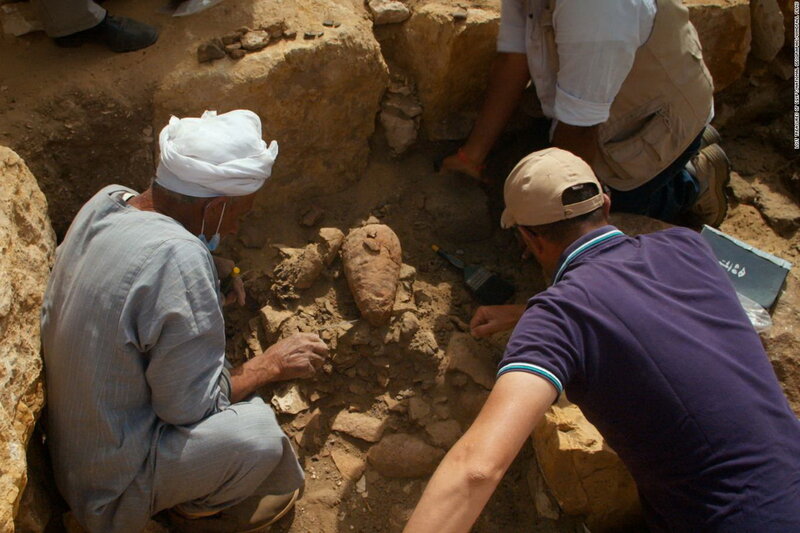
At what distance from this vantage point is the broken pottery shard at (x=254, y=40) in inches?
122

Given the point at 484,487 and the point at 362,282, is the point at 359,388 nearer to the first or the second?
the point at 362,282

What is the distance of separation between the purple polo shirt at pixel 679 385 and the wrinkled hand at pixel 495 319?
851mm

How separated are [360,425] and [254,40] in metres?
1.86

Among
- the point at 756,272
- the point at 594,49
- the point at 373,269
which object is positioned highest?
the point at 594,49

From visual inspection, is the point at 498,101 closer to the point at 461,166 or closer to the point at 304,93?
the point at 461,166

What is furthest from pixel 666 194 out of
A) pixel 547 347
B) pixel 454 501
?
pixel 454 501

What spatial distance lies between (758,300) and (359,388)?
1854 millimetres

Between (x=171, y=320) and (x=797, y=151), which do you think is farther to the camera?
(x=797, y=151)

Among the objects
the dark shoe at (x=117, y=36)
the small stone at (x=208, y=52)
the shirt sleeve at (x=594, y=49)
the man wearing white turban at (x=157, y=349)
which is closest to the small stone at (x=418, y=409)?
the man wearing white turban at (x=157, y=349)

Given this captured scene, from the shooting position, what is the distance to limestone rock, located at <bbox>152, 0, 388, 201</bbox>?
3.00 meters

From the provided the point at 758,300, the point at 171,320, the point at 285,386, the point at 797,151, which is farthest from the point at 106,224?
the point at 797,151

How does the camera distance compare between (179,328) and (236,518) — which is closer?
(179,328)

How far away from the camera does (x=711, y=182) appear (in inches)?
145

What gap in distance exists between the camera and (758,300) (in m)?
2.96
